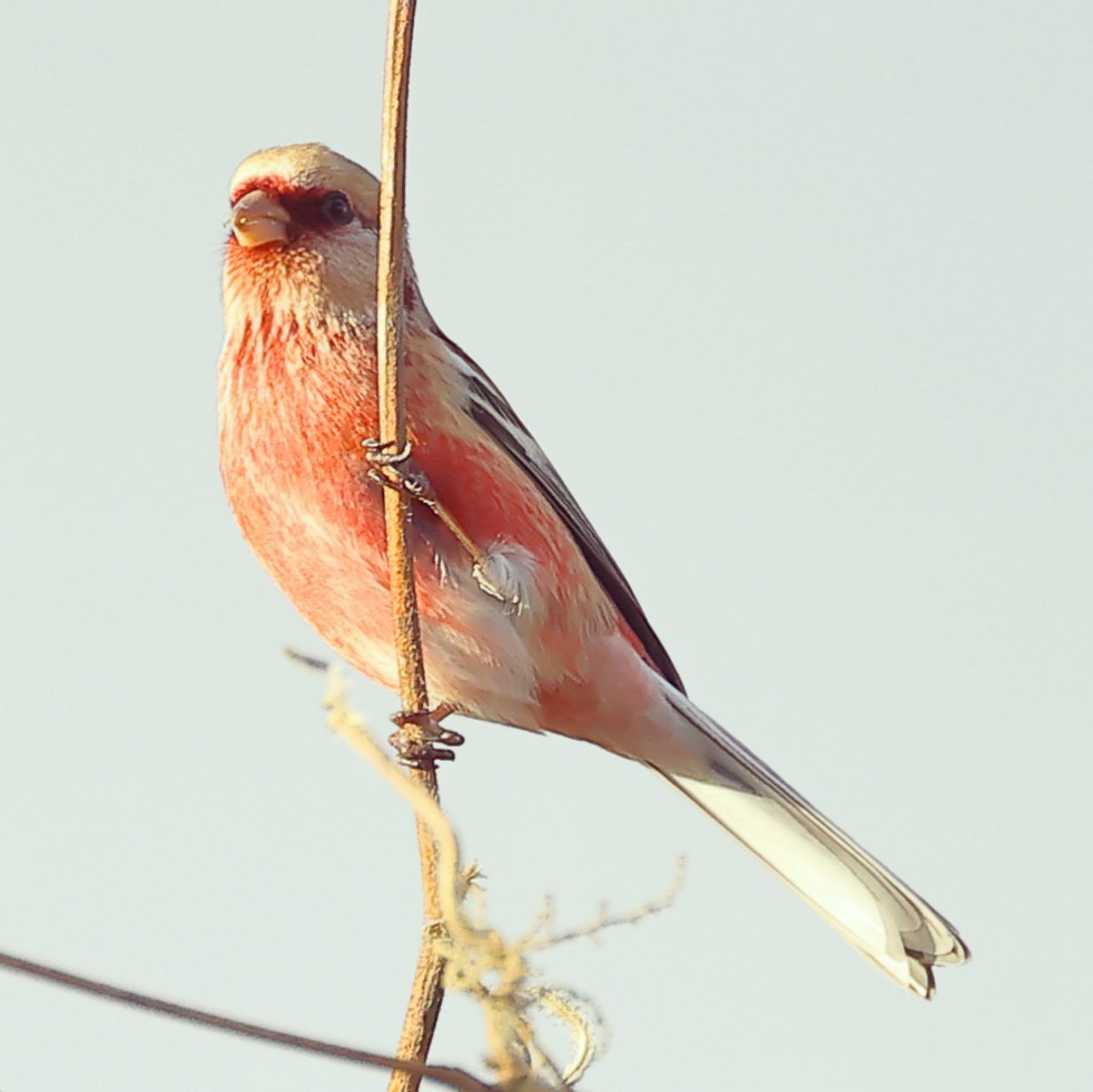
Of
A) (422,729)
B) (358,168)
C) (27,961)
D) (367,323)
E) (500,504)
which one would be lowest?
(27,961)

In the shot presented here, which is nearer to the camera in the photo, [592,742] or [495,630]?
[495,630]

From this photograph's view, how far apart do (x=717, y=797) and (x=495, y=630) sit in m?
1.25

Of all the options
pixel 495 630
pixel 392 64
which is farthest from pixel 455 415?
pixel 392 64

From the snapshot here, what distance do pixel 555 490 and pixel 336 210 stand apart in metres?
0.94

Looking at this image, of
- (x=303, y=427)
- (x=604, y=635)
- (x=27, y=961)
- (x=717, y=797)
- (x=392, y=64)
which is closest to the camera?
(x=27, y=961)

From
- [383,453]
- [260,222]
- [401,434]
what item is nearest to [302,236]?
[260,222]

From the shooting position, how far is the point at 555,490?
4.60 m

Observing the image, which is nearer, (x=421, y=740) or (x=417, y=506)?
(x=421, y=740)

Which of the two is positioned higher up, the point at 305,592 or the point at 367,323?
the point at 367,323

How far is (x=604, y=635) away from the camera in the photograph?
15.0 feet

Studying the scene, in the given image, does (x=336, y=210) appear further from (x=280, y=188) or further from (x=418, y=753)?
(x=418, y=753)

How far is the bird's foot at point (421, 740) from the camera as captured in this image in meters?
2.61

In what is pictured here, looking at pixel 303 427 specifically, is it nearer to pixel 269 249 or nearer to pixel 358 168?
pixel 269 249

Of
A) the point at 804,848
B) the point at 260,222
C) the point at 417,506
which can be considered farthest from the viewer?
the point at 804,848
